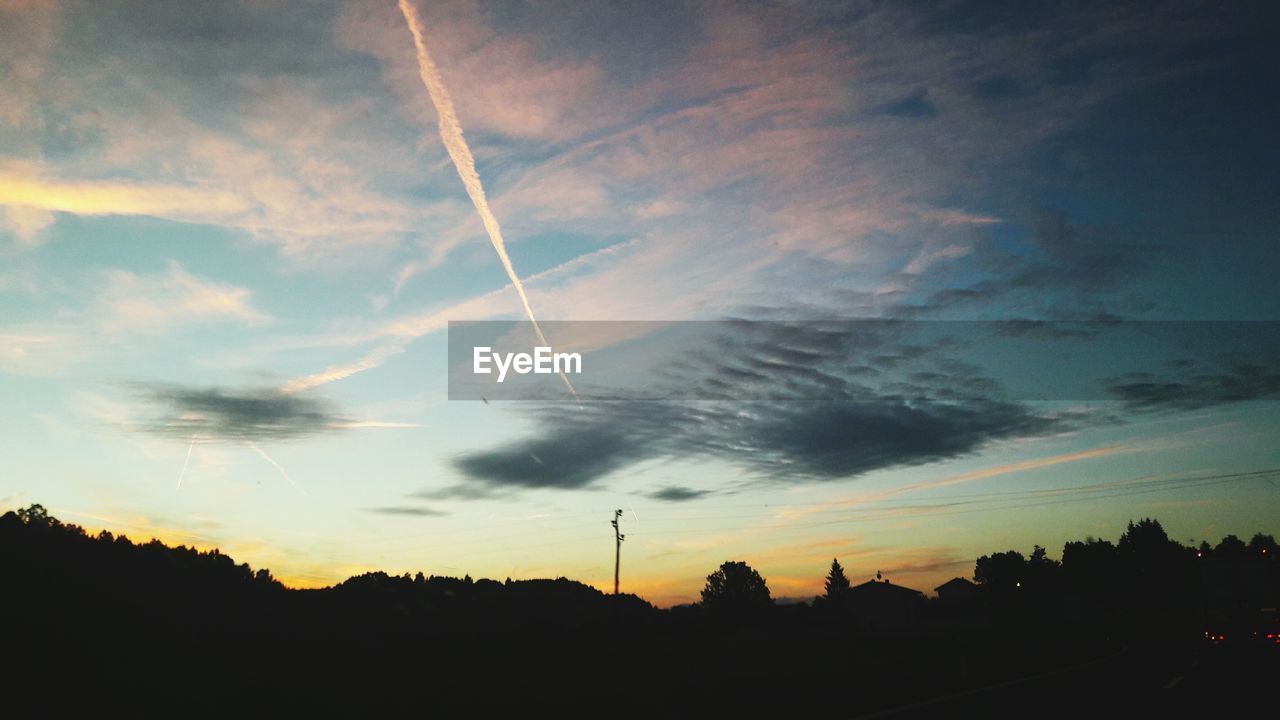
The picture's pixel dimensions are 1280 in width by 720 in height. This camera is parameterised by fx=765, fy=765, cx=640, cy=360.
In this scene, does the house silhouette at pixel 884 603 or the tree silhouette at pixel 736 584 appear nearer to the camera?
the house silhouette at pixel 884 603

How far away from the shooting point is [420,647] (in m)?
32.0

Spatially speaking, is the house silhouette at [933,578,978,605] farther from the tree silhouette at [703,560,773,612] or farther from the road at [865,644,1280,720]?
the road at [865,644,1280,720]

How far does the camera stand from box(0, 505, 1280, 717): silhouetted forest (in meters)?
17.4

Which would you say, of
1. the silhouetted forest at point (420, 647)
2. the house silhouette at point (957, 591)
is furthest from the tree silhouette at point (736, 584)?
the silhouetted forest at point (420, 647)

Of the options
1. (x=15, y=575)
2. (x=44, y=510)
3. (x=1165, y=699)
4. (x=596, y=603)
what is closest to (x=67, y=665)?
(x=15, y=575)

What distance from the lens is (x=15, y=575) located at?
3791cm

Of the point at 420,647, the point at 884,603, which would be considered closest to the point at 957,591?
the point at 884,603

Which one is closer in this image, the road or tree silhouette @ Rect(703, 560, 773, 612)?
the road

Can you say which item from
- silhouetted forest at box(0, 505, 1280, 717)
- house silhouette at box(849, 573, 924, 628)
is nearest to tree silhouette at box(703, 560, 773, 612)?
house silhouette at box(849, 573, 924, 628)

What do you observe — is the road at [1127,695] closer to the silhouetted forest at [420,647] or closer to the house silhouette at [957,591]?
the silhouetted forest at [420,647]

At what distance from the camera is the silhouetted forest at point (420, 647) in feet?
57.2

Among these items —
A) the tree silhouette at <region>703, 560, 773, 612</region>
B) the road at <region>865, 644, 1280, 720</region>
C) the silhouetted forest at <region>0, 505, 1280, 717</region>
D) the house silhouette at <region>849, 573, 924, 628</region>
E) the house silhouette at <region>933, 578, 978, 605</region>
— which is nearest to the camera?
the road at <region>865, 644, 1280, 720</region>

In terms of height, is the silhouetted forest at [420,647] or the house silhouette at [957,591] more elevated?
the silhouetted forest at [420,647]

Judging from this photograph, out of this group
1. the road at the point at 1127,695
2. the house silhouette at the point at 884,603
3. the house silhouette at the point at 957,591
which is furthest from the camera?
the house silhouette at the point at 957,591
